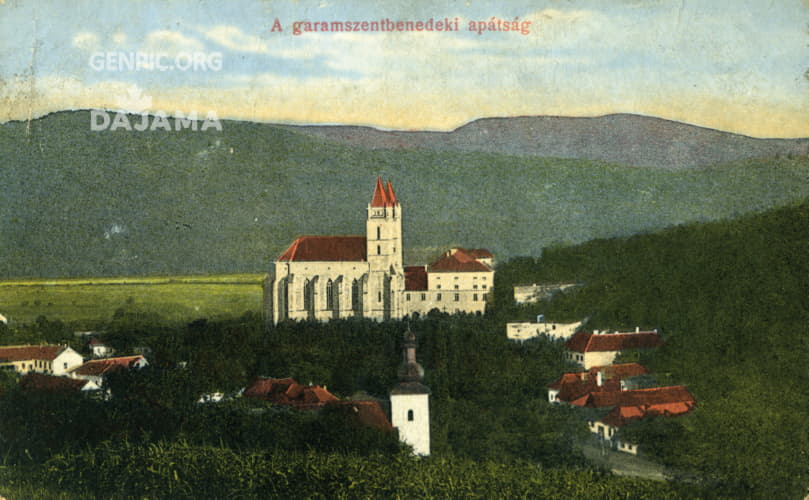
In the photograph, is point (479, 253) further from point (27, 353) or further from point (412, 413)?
point (27, 353)

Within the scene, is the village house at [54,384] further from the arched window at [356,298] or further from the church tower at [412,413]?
the church tower at [412,413]

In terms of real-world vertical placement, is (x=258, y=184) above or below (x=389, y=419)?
above

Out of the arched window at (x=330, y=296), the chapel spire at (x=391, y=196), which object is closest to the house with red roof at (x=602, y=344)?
the chapel spire at (x=391, y=196)

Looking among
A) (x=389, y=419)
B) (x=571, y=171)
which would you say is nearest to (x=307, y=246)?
(x=389, y=419)

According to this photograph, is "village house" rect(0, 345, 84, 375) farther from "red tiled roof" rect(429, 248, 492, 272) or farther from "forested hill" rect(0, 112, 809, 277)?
"red tiled roof" rect(429, 248, 492, 272)

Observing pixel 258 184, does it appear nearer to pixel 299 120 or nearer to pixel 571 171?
pixel 299 120

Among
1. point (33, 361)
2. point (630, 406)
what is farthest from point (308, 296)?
point (630, 406)
